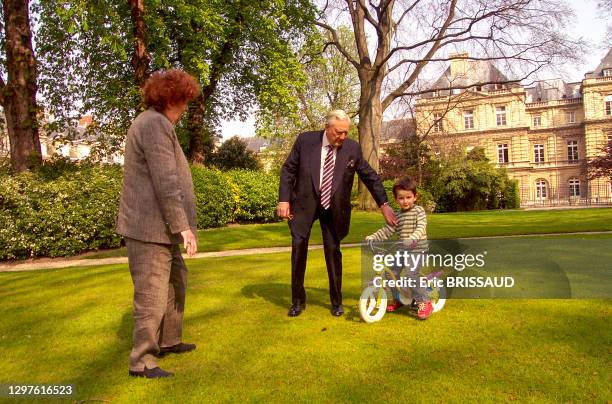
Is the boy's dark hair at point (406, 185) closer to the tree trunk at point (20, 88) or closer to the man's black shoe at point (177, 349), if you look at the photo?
the man's black shoe at point (177, 349)

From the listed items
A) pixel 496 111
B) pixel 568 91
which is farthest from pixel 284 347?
pixel 568 91

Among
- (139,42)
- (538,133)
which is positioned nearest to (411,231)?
(139,42)

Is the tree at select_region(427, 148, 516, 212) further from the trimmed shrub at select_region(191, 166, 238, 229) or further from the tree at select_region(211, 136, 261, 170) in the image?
the trimmed shrub at select_region(191, 166, 238, 229)

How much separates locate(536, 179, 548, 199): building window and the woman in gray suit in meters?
70.8

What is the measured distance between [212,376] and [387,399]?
1217mm

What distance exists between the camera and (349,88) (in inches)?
1598

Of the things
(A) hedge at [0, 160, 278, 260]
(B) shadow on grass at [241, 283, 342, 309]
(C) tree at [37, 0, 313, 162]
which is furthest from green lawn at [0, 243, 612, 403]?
(C) tree at [37, 0, 313, 162]

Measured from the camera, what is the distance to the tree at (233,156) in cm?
3462

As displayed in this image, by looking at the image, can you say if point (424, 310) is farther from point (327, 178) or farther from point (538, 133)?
point (538, 133)

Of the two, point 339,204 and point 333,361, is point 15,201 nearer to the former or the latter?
point 339,204

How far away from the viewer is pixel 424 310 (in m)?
4.50

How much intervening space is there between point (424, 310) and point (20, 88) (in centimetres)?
1372

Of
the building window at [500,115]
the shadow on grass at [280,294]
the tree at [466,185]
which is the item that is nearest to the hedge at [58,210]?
the shadow on grass at [280,294]

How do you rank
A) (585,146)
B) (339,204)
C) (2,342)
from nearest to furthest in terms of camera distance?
(2,342) → (339,204) → (585,146)
